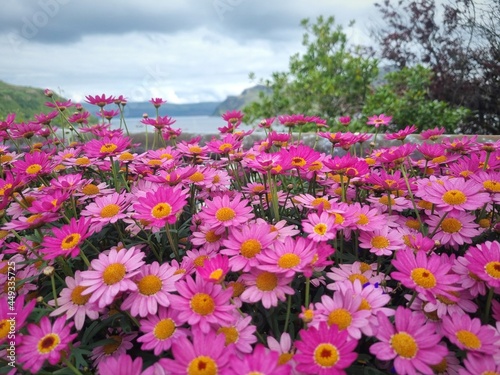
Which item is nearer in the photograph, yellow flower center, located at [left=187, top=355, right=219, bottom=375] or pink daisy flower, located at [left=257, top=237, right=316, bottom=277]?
yellow flower center, located at [left=187, top=355, right=219, bottom=375]

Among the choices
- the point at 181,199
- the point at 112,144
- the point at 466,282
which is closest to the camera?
the point at 466,282

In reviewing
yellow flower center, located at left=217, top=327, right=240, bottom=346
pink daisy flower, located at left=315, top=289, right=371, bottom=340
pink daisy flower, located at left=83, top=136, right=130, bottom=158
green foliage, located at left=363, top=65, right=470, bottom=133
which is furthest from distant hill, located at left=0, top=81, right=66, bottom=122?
green foliage, located at left=363, top=65, right=470, bottom=133

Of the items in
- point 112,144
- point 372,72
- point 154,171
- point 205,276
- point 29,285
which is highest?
point 372,72

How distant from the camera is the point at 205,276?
760 mm

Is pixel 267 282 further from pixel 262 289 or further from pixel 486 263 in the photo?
pixel 486 263

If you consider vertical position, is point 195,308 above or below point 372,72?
below

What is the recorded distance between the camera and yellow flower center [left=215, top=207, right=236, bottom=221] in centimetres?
98

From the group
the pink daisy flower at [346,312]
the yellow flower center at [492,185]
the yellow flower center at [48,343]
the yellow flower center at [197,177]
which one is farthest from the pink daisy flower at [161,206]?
the yellow flower center at [492,185]

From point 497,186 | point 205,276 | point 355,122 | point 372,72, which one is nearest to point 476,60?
point 372,72

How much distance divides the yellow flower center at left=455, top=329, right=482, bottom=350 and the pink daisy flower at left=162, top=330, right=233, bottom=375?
0.46m

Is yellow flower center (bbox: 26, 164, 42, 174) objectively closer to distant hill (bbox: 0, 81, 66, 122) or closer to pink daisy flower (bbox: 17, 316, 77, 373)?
pink daisy flower (bbox: 17, 316, 77, 373)

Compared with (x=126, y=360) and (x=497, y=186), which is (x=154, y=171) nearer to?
(x=126, y=360)

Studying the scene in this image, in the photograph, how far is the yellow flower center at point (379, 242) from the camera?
3.16 feet

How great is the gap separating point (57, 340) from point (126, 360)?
0.53 feet
